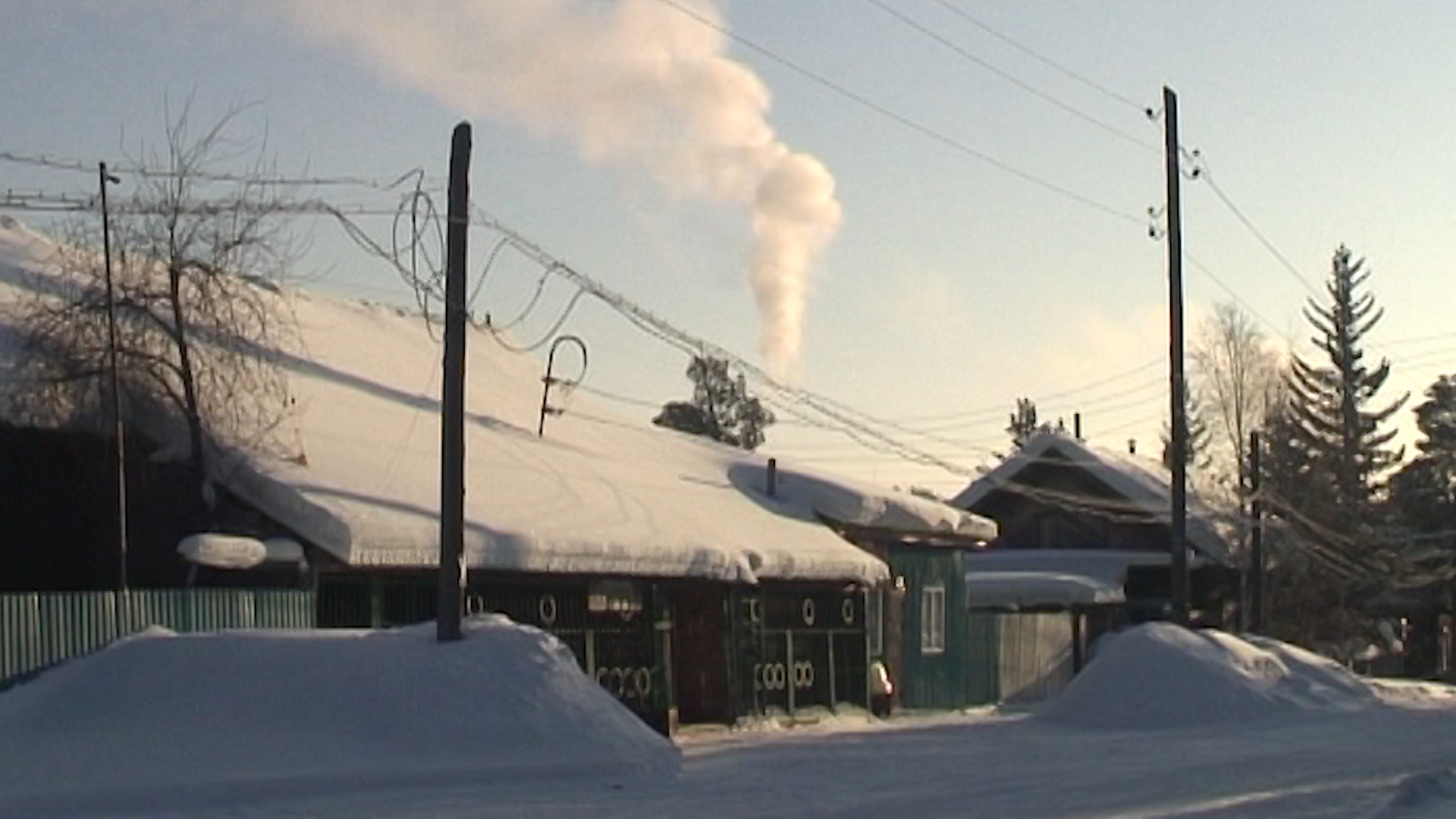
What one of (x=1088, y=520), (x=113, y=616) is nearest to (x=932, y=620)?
(x=113, y=616)

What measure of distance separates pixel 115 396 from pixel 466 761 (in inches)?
267

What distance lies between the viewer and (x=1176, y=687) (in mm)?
34062

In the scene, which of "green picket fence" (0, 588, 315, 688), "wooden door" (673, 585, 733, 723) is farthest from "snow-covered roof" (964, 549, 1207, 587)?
"green picket fence" (0, 588, 315, 688)

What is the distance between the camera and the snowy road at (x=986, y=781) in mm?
18047

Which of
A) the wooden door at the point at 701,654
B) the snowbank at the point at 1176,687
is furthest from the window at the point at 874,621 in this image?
the wooden door at the point at 701,654

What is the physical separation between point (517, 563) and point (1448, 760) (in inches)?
418

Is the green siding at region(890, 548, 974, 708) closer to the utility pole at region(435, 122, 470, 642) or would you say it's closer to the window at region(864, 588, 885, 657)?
the window at region(864, 588, 885, 657)

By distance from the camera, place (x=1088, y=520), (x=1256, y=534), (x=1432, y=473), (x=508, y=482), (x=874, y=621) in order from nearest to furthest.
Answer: (x=508, y=482) → (x=874, y=621) → (x=1256, y=534) → (x=1088, y=520) → (x=1432, y=473)

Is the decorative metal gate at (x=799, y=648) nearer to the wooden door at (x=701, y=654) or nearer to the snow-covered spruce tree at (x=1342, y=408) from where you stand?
the wooden door at (x=701, y=654)

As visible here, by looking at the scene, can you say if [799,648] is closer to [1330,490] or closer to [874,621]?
[874,621]

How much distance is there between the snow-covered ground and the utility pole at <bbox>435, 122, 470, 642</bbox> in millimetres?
450

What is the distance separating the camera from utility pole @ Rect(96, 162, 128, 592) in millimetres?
23625

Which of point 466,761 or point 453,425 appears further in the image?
point 453,425

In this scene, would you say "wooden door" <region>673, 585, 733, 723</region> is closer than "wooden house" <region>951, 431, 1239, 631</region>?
Yes
